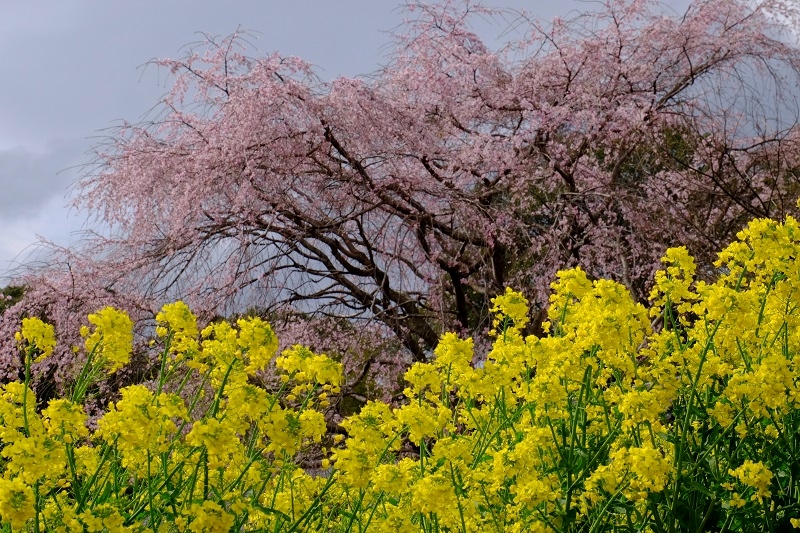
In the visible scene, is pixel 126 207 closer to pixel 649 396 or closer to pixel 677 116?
pixel 677 116

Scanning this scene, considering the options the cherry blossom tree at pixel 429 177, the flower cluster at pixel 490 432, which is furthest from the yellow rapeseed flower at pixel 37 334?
the cherry blossom tree at pixel 429 177

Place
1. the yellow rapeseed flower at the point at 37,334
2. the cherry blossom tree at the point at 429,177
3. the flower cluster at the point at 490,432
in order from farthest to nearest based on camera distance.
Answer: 1. the cherry blossom tree at the point at 429,177
2. the yellow rapeseed flower at the point at 37,334
3. the flower cluster at the point at 490,432

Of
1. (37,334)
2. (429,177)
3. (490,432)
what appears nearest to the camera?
(37,334)

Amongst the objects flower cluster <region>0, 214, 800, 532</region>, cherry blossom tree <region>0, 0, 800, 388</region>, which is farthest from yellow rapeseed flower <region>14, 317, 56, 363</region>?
cherry blossom tree <region>0, 0, 800, 388</region>

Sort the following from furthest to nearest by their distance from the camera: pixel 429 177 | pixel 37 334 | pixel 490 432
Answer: pixel 429 177
pixel 490 432
pixel 37 334

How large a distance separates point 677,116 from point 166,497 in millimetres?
7122

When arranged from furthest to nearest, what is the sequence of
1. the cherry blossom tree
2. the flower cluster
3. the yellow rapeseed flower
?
the cherry blossom tree < the yellow rapeseed flower < the flower cluster

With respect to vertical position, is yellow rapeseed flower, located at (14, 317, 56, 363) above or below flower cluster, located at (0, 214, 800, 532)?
above

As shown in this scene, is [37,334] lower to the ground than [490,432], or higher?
higher

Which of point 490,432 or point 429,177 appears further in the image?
point 429,177

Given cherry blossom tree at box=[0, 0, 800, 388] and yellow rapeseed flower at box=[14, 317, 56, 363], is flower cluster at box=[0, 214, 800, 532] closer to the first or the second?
yellow rapeseed flower at box=[14, 317, 56, 363]

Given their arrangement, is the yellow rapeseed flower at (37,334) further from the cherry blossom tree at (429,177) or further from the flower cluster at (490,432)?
the cherry blossom tree at (429,177)

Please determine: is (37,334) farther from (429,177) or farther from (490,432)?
(429,177)

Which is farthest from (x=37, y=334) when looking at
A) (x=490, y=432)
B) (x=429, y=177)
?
(x=429, y=177)
